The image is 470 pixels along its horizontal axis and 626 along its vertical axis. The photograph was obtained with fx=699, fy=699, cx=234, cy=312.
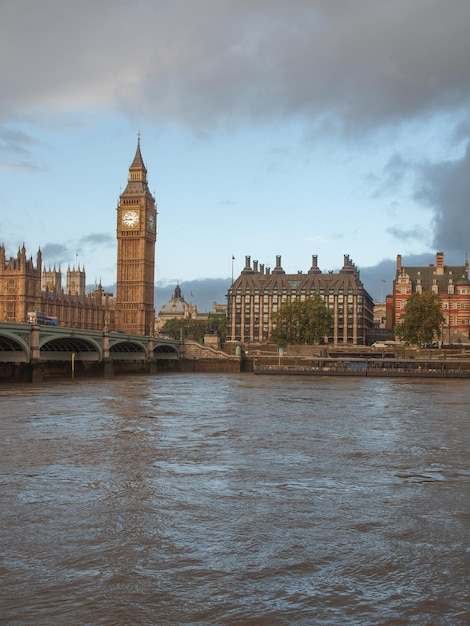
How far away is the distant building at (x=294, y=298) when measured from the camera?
150000 mm

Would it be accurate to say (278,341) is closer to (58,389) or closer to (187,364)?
(187,364)

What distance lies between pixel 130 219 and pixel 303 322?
53.9 m

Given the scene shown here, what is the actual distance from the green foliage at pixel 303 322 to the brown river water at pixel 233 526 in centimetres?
8728

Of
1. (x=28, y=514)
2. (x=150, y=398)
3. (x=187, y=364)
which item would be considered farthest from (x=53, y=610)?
(x=187, y=364)

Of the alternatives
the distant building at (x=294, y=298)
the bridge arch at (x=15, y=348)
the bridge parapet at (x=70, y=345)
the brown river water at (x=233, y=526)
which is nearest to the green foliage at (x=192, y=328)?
the distant building at (x=294, y=298)

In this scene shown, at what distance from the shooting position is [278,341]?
393 ft

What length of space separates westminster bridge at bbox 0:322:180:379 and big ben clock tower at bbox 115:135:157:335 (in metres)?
43.2

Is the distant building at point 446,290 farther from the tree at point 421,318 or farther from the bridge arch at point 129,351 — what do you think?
the bridge arch at point 129,351

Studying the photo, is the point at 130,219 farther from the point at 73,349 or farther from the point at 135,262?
the point at 73,349

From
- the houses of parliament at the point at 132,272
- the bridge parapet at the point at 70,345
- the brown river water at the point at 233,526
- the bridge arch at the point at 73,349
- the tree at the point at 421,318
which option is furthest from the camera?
the houses of parliament at the point at 132,272

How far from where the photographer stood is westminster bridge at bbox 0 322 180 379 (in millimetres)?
59938

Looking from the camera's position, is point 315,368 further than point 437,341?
No

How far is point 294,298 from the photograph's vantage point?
153m

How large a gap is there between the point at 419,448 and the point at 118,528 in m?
13.7
